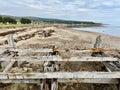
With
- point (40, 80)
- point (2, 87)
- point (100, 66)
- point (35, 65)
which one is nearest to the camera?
point (40, 80)

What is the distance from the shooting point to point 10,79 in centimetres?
486

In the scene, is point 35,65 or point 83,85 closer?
point 83,85

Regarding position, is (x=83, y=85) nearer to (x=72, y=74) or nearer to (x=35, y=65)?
(x=72, y=74)

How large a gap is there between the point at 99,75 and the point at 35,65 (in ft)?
14.5

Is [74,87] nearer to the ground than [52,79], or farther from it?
nearer to the ground

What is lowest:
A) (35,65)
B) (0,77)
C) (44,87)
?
(35,65)

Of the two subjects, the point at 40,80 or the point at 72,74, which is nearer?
the point at 72,74

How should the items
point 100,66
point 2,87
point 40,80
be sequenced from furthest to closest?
1. point 100,66
2. point 2,87
3. point 40,80

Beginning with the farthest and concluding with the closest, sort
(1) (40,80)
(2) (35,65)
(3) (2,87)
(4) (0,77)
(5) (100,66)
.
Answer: (2) (35,65)
(5) (100,66)
(3) (2,87)
(1) (40,80)
(4) (0,77)

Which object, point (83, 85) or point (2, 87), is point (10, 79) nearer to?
point (2, 87)

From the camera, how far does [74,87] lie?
21.7 feet

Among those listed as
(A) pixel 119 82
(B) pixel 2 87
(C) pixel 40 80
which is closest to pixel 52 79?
(C) pixel 40 80

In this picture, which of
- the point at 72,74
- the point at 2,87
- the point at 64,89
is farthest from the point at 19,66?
the point at 72,74

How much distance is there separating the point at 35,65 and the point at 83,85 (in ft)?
8.94
